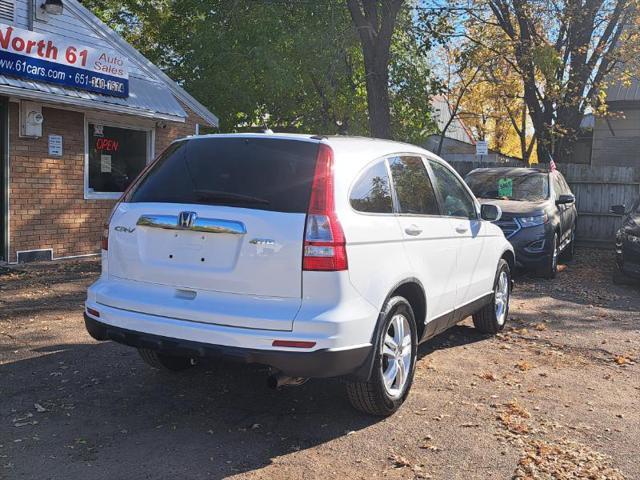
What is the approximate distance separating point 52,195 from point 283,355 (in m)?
8.11

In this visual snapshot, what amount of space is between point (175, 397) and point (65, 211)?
23.0 ft

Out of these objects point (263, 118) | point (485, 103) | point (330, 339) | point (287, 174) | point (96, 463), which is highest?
point (485, 103)

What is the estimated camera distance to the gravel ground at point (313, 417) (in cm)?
365

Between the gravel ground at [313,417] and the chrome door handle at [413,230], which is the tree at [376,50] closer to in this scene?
the gravel ground at [313,417]

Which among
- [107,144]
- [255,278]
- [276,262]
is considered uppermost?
[107,144]

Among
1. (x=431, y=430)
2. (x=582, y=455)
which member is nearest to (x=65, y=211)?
(x=431, y=430)

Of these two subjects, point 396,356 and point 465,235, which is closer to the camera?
point 396,356

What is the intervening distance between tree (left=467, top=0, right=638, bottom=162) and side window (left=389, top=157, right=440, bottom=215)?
10.2m

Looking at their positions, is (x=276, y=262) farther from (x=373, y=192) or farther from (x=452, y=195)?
(x=452, y=195)

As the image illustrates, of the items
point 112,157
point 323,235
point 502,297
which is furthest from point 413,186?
point 112,157

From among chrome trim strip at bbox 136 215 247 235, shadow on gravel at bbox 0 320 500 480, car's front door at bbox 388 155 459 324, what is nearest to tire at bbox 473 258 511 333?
car's front door at bbox 388 155 459 324

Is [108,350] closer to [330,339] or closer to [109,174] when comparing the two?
[330,339]

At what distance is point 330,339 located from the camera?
3664 mm

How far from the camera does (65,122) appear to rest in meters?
10.7
